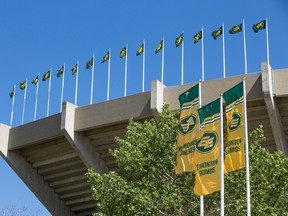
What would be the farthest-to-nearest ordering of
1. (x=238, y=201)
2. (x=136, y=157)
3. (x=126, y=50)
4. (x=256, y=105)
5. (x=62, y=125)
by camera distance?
(x=126, y=50), (x=62, y=125), (x=256, y=105), (x=136, y=157), (x=238, y=201)

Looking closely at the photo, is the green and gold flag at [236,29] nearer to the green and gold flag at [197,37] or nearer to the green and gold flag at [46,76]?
the green and gold flag at [197,37]

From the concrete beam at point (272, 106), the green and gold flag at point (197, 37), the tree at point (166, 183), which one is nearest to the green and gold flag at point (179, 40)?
the green and gold flag at point (197, 37)

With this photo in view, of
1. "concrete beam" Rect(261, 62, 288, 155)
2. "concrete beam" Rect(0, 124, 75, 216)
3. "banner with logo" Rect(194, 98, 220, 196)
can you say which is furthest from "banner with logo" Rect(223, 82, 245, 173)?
"concrete beam" Rect(0, 124, 75, 216)

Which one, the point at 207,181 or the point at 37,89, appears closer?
the point at 207,181

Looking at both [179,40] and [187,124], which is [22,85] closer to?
[179,40]

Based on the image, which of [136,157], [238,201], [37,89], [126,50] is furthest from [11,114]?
[238,201]

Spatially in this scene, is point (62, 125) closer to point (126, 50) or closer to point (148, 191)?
point (126, 50)

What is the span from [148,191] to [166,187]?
3.32 ft

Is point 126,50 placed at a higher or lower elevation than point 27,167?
higher

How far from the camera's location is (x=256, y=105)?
3641 centimetres

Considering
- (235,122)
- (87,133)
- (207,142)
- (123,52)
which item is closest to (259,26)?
(123,52)

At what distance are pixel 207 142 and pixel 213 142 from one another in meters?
0.23

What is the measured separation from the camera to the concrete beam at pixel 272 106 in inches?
1348

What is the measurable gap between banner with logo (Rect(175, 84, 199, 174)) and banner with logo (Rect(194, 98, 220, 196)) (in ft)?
1.65
